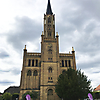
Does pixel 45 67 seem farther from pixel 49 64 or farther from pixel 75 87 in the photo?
pixel 75 87

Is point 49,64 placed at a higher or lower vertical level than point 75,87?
higher

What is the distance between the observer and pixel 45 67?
138 ft

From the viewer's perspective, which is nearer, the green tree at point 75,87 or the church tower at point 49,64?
the green tree at point 75,87

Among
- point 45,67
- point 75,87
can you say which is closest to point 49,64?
point 45,67

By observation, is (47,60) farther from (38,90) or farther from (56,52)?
(38,90)

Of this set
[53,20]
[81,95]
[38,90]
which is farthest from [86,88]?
[53,20]

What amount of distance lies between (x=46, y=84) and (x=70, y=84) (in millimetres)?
12237

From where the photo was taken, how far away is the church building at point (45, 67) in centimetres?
3975

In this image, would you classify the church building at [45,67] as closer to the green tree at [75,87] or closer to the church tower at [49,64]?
the church tower at [49,64]

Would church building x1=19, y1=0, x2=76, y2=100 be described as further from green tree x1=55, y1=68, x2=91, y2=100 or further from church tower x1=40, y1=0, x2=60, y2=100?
green tree x1=55, y1=68, x2=91, y2=100

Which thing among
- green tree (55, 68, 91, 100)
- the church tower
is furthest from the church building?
green tree (55, 68, 91, 100)

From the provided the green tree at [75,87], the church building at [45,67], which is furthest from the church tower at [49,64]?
the green tree at [75,87]

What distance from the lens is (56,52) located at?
147ft

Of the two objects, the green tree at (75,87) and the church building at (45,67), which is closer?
the green tree at (75,87)
